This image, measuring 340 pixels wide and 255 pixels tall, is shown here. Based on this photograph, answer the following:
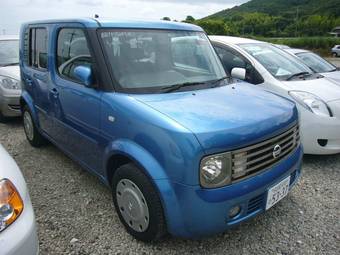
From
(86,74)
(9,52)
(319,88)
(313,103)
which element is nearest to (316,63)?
(319,88)

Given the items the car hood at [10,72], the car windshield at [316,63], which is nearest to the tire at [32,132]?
the car hood at [10,72]

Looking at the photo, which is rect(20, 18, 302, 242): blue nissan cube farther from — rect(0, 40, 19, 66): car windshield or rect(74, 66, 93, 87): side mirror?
rect(0, 40, 19, 66): car windshield

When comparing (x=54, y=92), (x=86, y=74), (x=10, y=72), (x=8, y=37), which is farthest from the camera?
(x=8, y=37)

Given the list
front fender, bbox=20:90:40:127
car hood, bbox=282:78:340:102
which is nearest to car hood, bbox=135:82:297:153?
car hood, bbox=282:78:340:102

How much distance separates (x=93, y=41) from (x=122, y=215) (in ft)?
5.01

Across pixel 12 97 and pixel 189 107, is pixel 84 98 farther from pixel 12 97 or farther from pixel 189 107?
pixel 12 97

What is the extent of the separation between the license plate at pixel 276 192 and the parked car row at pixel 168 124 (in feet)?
0.04

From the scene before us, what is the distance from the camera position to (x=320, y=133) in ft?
12.7

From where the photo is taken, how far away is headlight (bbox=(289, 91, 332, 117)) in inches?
154

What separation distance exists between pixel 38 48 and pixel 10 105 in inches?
83.6

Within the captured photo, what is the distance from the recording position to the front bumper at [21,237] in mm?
1635

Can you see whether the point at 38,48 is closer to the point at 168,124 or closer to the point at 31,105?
the point at 31,105

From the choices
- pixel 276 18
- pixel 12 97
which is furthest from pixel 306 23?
pixel 12 97

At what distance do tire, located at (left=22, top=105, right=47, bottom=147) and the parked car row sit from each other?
60 cm
